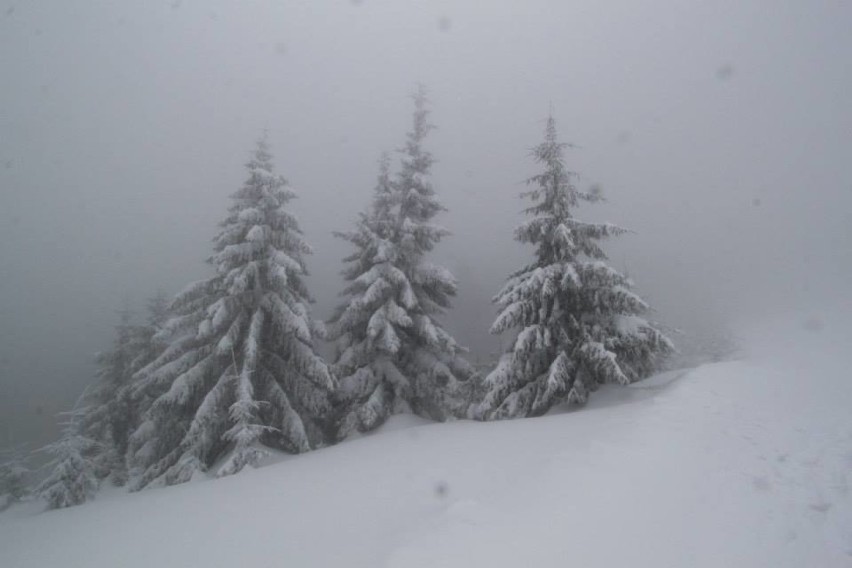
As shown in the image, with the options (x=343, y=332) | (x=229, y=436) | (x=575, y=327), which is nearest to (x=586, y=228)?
(x=575, y=327)

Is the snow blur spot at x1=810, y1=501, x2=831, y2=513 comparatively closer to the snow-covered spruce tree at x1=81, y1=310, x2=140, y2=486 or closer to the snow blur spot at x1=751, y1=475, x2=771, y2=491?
the snow blur spot at x1=751, y1=475, x2=771, y2=491

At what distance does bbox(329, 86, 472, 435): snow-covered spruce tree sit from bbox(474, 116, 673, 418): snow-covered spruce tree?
326cm

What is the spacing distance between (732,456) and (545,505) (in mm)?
3517

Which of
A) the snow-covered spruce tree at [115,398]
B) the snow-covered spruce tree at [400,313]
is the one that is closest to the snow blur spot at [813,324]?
the snow-covered spruce tree at [400,313]

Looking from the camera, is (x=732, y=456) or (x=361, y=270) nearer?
(x=732, y=456)

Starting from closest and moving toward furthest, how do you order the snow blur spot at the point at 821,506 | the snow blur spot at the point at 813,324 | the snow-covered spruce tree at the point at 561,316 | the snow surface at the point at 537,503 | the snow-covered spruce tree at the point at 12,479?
the snow surface at the point at 537,503 < the snow blur spot at the point at 821,506 < the snow-covered spruce tree at the point at 561,316 < the snow-covered spruce tree at the point at 12,479 < the snow blur spot at the point at 813,324

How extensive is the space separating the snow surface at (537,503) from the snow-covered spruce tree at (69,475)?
4291 mm

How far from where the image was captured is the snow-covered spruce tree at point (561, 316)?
11352mm

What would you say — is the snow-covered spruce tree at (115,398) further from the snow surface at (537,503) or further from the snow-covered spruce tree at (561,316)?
the snow-covered spruce tree at (561,316)

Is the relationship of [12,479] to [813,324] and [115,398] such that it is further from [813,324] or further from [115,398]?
[813,324]

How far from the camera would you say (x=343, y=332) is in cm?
1572

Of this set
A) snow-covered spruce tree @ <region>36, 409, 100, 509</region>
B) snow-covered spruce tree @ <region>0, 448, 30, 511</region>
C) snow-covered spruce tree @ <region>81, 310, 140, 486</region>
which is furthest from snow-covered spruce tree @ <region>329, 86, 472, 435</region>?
snow-covered spruce tree @ <region>0, 448, 30, 511</region>

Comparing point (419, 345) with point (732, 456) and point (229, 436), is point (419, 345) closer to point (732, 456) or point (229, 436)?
point (229, 436)

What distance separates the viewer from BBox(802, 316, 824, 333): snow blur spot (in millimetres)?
26870
